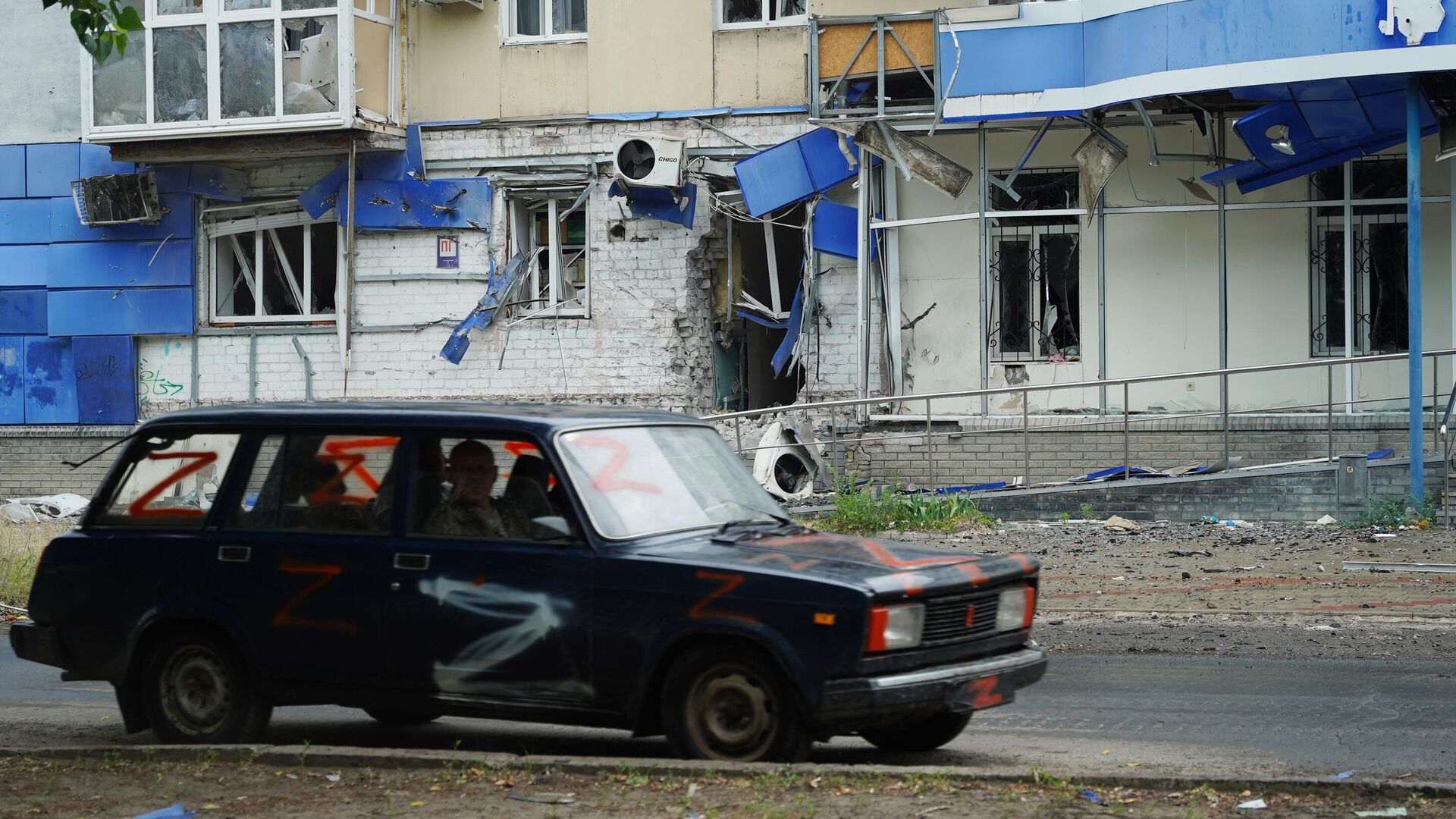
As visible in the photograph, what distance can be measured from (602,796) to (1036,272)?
12.9m

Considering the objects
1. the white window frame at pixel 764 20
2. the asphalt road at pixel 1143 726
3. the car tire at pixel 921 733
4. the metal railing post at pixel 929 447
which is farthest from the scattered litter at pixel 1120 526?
the car tire at pixel 921 733

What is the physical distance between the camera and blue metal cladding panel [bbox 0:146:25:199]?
20719 mm

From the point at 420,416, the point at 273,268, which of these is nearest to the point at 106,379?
the point at 273,268

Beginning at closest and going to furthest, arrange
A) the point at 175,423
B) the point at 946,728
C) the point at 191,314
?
the point at 946,728 < the point at 175,423 < the point at 191,314

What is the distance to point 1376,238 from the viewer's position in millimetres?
16734

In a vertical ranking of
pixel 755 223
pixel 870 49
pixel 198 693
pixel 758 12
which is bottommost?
pixel 198 693

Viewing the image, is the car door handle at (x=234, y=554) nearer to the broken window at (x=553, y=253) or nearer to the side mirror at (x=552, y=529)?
the side mirror at (x=552, y=529)

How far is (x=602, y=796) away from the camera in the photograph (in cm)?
556

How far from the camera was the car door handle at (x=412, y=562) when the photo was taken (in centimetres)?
636

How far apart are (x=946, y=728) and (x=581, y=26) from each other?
14.1 m

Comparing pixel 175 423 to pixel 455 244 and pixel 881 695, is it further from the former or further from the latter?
pixel 455 244

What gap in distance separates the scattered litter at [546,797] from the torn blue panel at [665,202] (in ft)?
43.5

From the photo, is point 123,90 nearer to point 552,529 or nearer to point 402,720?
point 402,720

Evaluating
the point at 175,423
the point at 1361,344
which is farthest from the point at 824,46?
the point at 175,423
